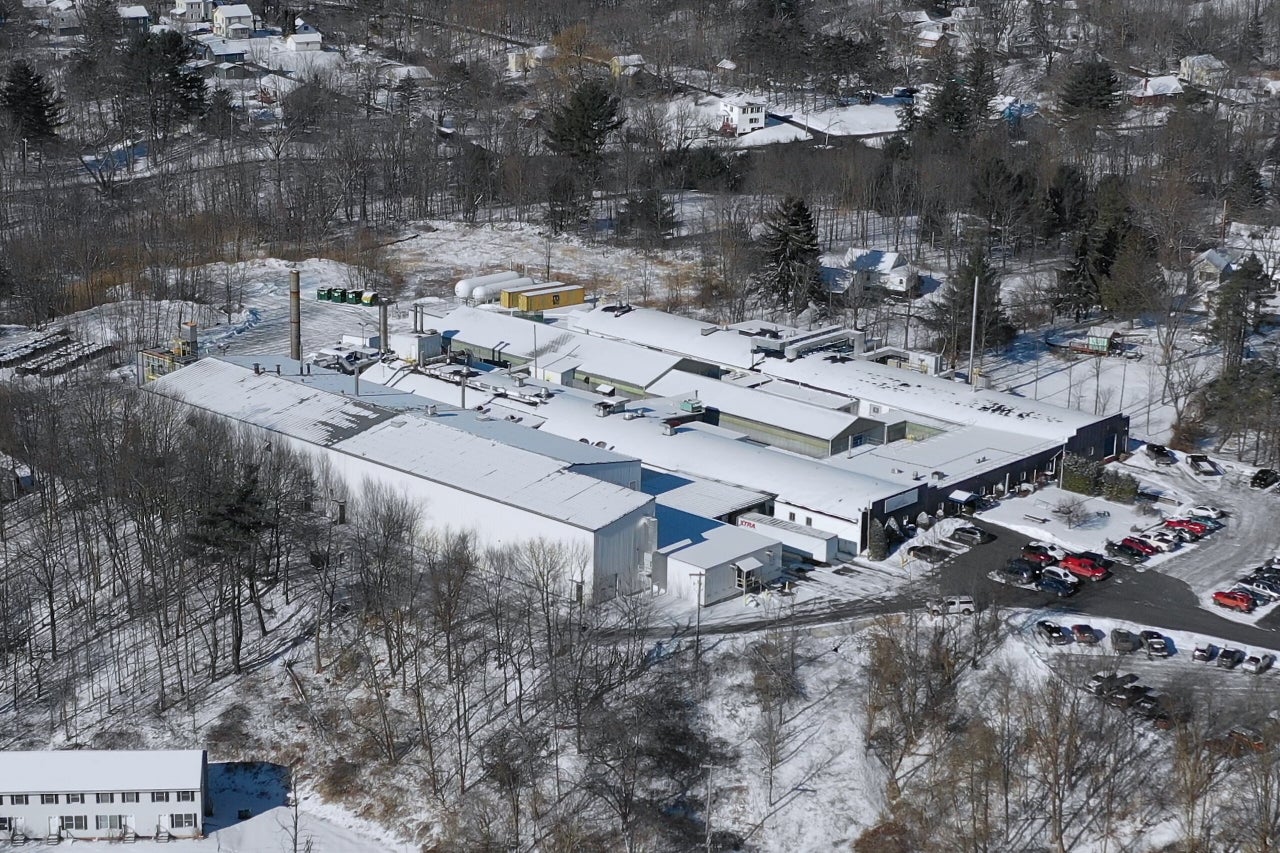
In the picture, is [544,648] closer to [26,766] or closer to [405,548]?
[405,548]

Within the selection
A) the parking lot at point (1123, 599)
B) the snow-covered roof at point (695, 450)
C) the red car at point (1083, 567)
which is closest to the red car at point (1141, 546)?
the parking lot at point (1123, 599)

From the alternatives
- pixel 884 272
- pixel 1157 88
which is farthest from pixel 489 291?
pixel 1157 88

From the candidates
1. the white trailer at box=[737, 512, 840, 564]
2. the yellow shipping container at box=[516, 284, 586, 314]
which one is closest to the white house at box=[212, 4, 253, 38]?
the yellow shipping container at box=[516, 284, 586, 314]

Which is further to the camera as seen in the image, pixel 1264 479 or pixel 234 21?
pixel 234 21

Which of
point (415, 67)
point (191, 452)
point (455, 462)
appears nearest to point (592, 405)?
point (455, 462)

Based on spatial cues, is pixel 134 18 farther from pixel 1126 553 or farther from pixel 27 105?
pixel 1126 553

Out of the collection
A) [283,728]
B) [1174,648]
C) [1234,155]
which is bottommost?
[283,728]

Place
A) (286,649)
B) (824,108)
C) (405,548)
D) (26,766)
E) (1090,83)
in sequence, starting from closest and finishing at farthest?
(26,766)
(286,649)
(405,548)
(1090,83)
(824,108)
